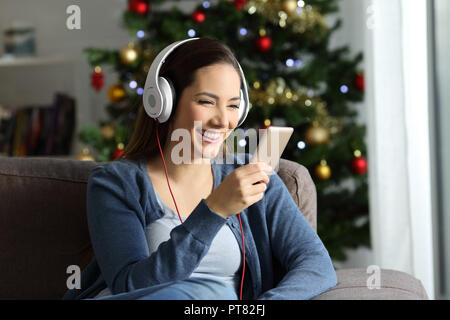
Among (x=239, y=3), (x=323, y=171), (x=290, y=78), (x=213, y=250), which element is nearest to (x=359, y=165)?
(x=323, y=171)

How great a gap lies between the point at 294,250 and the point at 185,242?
0.97 feet

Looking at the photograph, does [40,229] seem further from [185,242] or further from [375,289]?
[375,289]

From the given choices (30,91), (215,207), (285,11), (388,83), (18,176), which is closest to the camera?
(215,207)

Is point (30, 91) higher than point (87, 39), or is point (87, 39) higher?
point (87, 39)

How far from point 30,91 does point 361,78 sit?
207 centimetres

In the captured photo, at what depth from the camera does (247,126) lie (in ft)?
7.84

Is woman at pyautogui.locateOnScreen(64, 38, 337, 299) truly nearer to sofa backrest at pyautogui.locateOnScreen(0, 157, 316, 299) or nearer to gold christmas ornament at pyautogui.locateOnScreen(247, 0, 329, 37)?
sofa backrest at pyautogui.locateOnScreen(0, 157, 316, 299)

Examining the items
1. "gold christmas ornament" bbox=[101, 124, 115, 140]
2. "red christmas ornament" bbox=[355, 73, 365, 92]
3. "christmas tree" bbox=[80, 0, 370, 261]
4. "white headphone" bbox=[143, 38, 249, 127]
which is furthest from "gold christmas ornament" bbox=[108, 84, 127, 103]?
"white headphone" bbox=[143, 38, 249, 127]

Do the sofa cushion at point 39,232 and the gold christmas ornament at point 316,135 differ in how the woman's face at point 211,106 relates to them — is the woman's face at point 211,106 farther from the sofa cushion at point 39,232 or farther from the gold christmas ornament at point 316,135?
the gold christmas ornament at point 316,135

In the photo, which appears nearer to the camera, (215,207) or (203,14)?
(215,207)

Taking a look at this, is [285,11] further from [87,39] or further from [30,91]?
[30,91]

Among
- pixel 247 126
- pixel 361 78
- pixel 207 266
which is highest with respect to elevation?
pixel 361 78

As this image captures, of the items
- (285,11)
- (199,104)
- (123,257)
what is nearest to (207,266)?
(123,257)

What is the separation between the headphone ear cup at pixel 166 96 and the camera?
3.65ft
